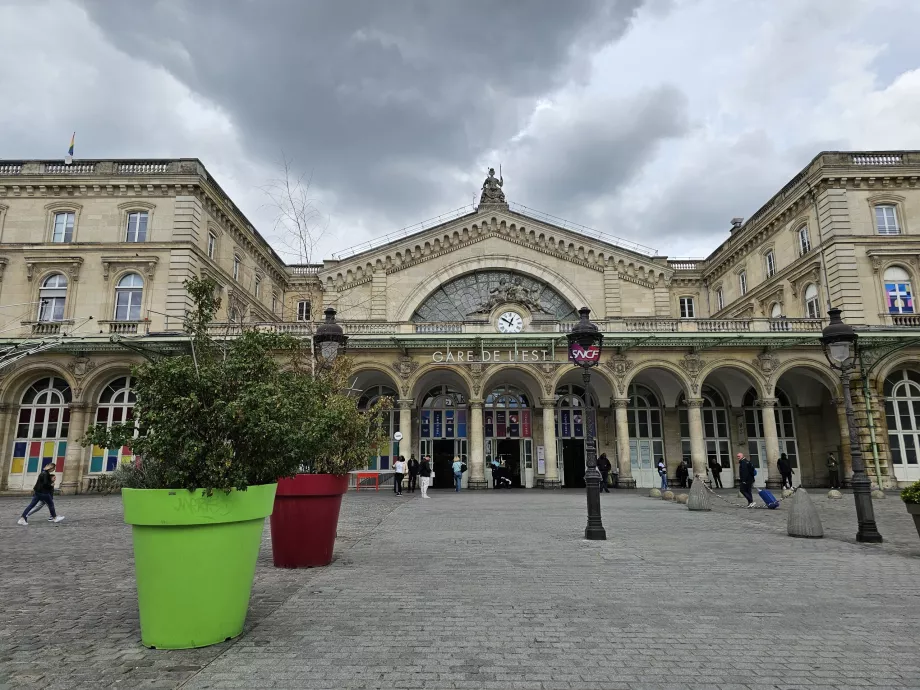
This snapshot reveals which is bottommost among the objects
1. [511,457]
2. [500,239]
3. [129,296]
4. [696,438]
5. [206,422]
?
[511,457]

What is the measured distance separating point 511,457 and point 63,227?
85.0 ft

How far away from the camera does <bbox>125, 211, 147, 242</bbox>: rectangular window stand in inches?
1115

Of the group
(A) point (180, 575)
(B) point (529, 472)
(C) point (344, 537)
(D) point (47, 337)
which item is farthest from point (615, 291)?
(A) point (180, 575)

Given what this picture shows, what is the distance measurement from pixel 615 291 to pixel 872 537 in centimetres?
2474

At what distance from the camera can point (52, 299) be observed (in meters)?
27.6

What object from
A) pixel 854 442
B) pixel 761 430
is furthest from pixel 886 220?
pixel 854 442

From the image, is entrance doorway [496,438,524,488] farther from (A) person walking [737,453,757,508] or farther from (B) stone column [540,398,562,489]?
(A) person walking [737,453,757,508]

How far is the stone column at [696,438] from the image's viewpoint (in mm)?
26219

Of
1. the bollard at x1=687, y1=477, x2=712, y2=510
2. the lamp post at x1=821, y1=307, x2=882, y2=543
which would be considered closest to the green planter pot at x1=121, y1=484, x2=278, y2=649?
the lamp post at x1=821, y1=307, x2=882, y2=543

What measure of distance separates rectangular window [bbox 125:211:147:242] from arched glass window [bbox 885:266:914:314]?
36870mm

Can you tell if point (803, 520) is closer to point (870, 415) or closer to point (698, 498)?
point (698, 498)

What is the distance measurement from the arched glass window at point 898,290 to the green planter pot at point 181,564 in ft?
106

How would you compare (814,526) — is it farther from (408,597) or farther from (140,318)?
(140,318)

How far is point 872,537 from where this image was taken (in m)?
10.6
